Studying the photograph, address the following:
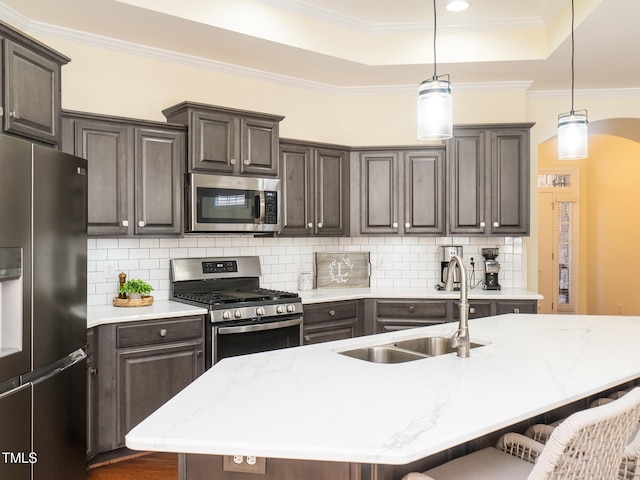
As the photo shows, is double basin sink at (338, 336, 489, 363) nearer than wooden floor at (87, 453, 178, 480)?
Yes

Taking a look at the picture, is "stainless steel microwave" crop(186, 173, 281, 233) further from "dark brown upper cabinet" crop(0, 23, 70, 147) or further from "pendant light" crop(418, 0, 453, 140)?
"pendant light" crop(418, 0, 453, 140)

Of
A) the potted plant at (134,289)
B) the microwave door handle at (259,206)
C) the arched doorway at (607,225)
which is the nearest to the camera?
the potted plant at (134,289)

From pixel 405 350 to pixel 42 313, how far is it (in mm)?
1667

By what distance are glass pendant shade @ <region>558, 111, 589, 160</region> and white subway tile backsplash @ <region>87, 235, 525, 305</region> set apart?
249 cm

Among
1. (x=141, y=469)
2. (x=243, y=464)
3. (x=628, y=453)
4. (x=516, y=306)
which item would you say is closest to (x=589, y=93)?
(x=516, y=306)

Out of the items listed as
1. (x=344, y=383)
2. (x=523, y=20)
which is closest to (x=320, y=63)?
(x=523, y=20)

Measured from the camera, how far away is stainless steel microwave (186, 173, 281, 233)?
156 inches

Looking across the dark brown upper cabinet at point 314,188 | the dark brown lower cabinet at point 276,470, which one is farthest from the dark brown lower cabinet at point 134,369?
→ the dark brown lower cabinet at point 276,470

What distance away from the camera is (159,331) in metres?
3.52

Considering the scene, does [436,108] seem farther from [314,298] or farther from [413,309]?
[413,309]

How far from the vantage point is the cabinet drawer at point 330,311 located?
435 centimetres

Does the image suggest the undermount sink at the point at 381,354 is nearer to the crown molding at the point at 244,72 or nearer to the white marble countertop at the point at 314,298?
the white marble countertop at the point at 314,298

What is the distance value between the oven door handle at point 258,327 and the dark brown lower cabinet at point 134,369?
0.49 ft

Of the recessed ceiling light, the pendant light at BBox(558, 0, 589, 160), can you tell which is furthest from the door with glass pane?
the pendant light at BBox(558, 0, 589, 160)
